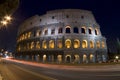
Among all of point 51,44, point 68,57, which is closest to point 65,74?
point 68,57

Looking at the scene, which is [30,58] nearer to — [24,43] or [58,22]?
[24,43]

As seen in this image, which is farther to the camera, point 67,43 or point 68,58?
point 67,43

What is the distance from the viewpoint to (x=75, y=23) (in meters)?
55.2

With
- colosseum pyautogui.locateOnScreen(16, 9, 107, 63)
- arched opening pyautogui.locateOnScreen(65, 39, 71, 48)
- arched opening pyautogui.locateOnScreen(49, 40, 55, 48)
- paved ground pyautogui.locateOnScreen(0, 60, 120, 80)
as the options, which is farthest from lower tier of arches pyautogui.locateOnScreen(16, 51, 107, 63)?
paved ground pyautogui.locateOnScreen(0, 60, 120, 80)

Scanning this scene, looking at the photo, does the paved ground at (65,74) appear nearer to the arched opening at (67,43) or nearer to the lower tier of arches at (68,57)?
the lower tier of arches at (68,57)

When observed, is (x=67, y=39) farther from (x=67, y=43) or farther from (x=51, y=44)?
(x=51, y=44)

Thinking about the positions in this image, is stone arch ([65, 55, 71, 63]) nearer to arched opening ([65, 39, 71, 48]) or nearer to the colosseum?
the colosseum

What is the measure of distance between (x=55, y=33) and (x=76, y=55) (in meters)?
10.4

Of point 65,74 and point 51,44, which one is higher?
point 51,44

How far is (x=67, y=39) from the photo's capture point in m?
53.2

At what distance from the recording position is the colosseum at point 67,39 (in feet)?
171

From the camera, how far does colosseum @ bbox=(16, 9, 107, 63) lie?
171 ft

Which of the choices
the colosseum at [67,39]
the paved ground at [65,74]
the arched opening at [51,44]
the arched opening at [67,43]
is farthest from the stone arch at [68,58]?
the paved ground at [65,74]

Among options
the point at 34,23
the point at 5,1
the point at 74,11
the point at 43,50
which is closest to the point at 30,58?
the point at 43,50
